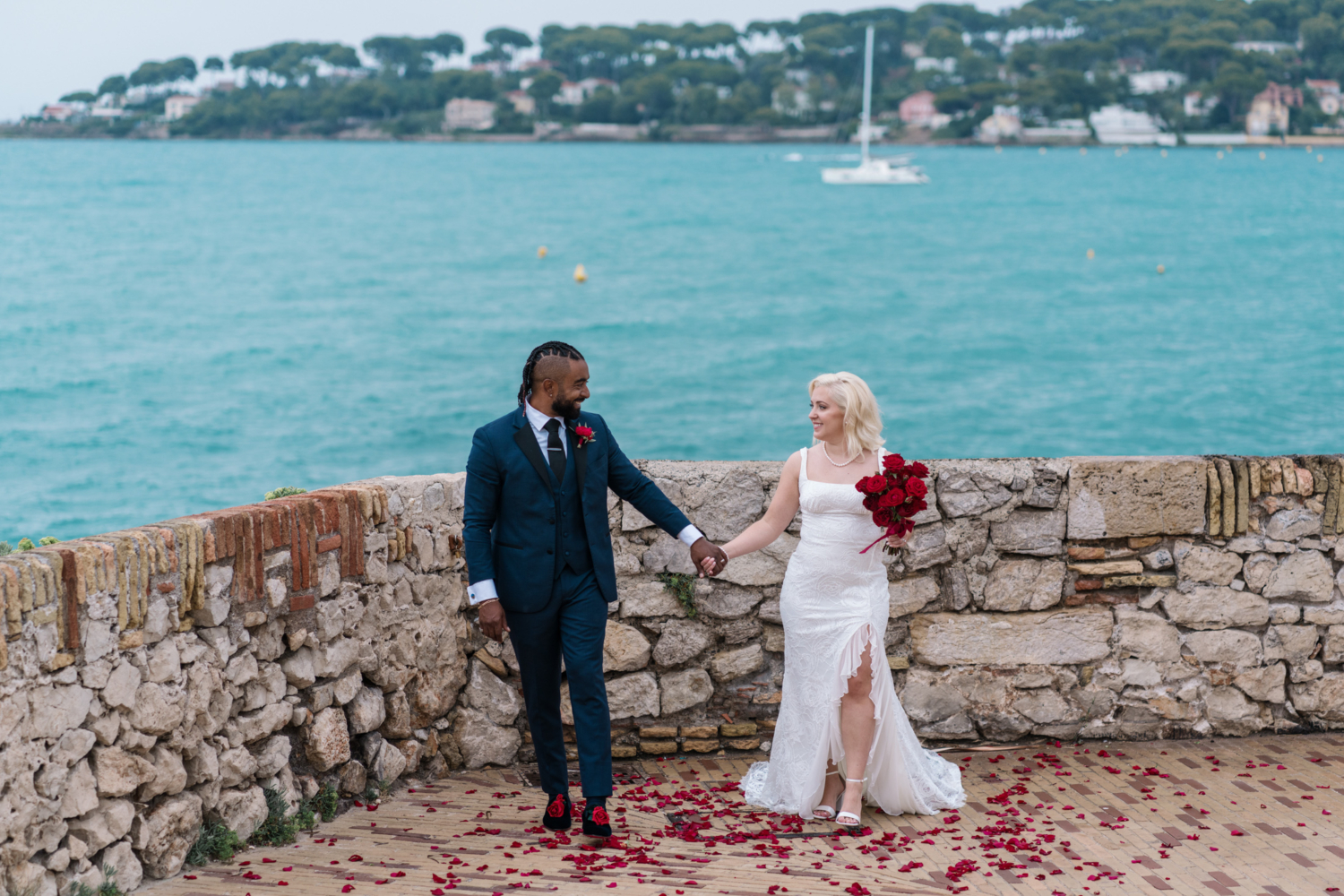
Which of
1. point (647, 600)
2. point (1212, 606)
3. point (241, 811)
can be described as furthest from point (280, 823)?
point (1212, 606)

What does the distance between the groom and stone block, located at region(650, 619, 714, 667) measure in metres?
0.83

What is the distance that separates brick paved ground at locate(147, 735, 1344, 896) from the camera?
4.08 meters

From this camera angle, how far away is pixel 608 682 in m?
5.50

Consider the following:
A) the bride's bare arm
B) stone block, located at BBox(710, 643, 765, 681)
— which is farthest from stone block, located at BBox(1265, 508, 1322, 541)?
stone block, located at BBox(710, 643, 765, 681)

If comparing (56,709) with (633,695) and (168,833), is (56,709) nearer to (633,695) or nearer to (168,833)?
(168,833)

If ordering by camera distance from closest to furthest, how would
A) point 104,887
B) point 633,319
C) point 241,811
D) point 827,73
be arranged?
point 104,887 → point 241,811 → point 633,319 → point 827,73

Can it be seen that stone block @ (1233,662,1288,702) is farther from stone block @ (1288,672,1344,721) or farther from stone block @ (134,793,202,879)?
stone block @ (134,793,202,879)

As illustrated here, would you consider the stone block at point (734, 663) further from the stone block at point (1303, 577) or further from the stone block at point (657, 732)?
the stone block at point (1303, 577)

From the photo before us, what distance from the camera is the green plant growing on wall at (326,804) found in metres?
4.69

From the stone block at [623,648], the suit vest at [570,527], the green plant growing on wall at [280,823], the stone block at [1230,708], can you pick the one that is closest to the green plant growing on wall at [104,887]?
the green plant growing on wall at [280,823]

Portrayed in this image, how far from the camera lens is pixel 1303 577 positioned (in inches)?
219

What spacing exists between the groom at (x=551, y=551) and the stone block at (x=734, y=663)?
97 centimetres

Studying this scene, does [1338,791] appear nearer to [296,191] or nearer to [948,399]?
[948,399]

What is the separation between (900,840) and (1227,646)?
1.92 metres
